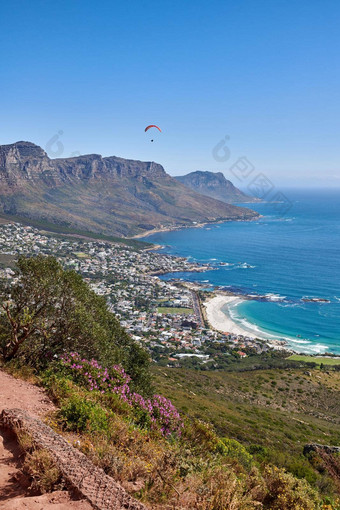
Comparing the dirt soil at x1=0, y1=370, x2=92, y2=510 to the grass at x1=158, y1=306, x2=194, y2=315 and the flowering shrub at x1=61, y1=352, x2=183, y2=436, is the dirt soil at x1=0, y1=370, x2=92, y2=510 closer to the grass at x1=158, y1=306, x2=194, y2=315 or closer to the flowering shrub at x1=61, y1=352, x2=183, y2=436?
the flowering shrub at x1=61, y1=352, x2=183, y2=436

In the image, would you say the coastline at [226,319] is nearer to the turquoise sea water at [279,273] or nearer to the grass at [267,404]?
the turquoise sea water at [279,273]

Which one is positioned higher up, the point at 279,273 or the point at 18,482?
the point at 279,273

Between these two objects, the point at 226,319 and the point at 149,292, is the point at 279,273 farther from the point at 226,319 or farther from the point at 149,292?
the point at 149,292

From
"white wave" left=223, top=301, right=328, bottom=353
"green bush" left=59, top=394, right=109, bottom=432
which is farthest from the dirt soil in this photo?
"white wave" left=223, top=301, right=328, bottom=353

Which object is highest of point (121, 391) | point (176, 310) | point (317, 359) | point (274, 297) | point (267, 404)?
point (121, 391)

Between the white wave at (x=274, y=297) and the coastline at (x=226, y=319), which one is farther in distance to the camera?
the white wave at (x=274, y=297)

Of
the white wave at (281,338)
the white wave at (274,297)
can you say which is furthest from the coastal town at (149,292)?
the white wave at (274,297)

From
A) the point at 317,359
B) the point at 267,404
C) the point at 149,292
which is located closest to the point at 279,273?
the point at 149,292
